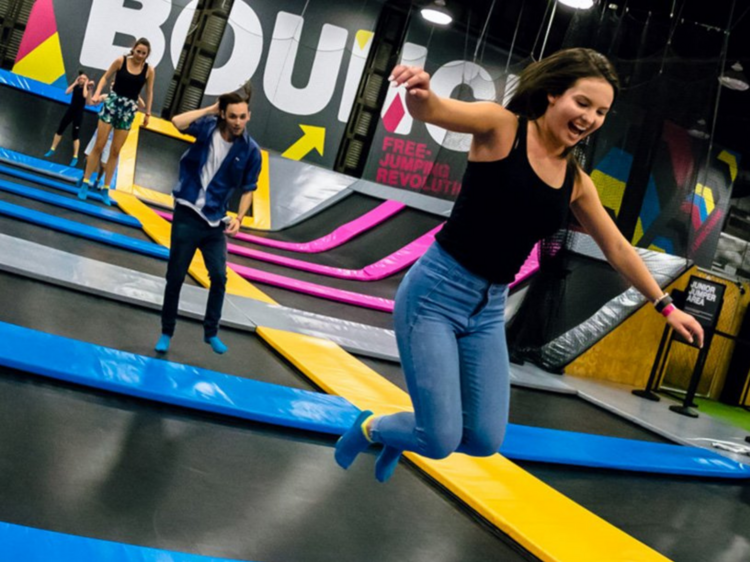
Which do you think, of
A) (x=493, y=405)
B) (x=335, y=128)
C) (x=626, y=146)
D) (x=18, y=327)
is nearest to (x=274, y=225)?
(x=335, y=128)

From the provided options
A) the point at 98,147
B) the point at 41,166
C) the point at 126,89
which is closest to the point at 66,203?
the point at 98,147

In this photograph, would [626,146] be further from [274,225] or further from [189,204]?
[274,225]

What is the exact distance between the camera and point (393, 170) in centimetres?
1196

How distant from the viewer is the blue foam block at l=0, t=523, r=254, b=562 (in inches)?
59.1

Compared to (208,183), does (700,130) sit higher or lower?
higher

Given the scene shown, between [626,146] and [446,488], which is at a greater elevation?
[626,146]

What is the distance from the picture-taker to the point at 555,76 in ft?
5.93

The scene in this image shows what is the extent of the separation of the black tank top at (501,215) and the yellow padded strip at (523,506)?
100 centimetres

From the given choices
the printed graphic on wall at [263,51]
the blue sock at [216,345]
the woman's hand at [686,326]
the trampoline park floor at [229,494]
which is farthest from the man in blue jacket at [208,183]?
the printed graphic on wall at [263,51]

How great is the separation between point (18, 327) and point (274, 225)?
237 inches

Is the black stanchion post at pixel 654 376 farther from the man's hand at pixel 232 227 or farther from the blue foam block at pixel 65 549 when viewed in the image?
the blue foam block at pixel 65 549

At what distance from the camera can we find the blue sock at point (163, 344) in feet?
10.9

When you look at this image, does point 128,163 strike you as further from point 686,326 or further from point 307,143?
point 686,326

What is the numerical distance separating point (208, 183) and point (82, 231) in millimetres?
2650
